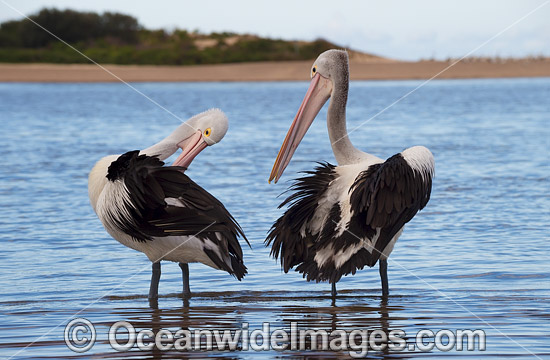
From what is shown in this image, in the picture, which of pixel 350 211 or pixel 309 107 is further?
pixel 309 107

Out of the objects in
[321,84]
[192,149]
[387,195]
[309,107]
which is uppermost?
[321,84]

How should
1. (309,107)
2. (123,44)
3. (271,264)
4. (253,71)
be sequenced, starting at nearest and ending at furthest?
(309,107) → (271,264) → (253,71) → (123,44)

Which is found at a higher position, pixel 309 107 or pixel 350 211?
pixel 309 107

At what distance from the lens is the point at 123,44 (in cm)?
4984

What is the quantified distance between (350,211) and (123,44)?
46.9 metres

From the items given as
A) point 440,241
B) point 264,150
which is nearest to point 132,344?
point 440,241

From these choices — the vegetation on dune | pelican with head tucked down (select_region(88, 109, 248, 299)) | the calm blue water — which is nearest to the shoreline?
the vegetation on dune

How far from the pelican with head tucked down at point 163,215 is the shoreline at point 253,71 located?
36283 millimetres

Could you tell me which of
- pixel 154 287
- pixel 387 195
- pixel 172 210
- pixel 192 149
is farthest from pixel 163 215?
pixel 387 195

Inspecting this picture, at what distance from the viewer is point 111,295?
5.20m

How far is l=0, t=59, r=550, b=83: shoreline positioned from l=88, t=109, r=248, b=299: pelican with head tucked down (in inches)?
1428

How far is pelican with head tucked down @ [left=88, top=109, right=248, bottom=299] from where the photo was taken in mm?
4766

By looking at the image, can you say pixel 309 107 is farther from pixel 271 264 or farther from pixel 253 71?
pixel 253 71

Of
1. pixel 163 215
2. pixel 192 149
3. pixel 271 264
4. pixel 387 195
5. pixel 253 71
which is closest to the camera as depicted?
pixel 387 195
